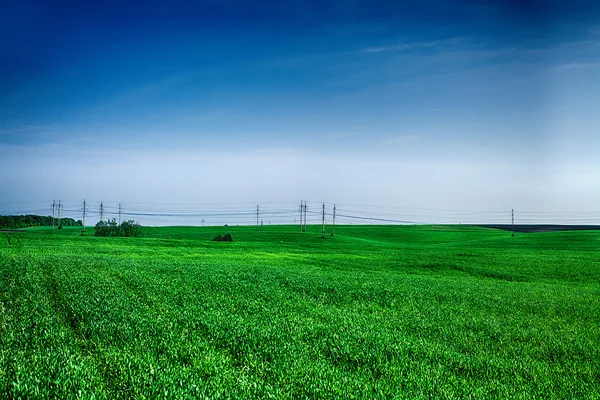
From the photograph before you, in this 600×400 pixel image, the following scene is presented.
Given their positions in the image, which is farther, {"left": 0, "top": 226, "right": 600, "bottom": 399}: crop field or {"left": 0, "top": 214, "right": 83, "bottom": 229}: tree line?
{"left": 0, "top": 214, "right": 83, "bottom": 229}: tree line

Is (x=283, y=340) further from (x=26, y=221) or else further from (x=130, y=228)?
(x=26, y=221)

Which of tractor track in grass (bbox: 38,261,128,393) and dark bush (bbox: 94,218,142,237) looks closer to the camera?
tractor track in grass (bbox: 38,261,128,393)

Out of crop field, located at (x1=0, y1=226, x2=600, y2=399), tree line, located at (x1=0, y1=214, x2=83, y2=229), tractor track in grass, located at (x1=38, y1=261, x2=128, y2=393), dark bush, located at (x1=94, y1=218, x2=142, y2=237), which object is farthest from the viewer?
tree line, located at (x1=0, y1=214, x2=83, y2=229)

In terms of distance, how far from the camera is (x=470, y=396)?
293 inches

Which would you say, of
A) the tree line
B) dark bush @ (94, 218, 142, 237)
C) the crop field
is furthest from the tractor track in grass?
the tree line

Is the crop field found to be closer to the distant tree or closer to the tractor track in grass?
the tractor track in grass

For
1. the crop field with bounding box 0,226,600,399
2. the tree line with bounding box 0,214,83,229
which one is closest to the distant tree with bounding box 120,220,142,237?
the tree line with bounding box 0,214,83,229

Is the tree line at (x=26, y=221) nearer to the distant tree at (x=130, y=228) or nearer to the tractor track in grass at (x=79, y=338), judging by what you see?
the distant tree at (x=130, y=228)

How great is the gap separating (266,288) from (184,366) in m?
10.3

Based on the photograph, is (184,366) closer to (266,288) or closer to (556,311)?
(266,288)

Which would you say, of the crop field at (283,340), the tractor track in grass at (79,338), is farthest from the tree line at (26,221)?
the crop field at (283,340)

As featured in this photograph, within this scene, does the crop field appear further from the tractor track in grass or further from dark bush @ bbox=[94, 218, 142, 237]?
dark bush @ bbox=[94, 218, 142, 237]

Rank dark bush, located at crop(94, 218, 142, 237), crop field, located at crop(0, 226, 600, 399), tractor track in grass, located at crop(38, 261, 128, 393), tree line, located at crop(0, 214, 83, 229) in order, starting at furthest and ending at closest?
1. tree line, located at crop(0, 214, 83, 229)
2. dark bush, located at crop(94, 218, 142, 237)
3. tractor track in grass, located at crop(38, 261, 128, 393)
4. crop field, located at crop(0, 226, 600, 399)

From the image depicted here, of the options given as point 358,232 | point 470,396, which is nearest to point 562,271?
point 470,396
